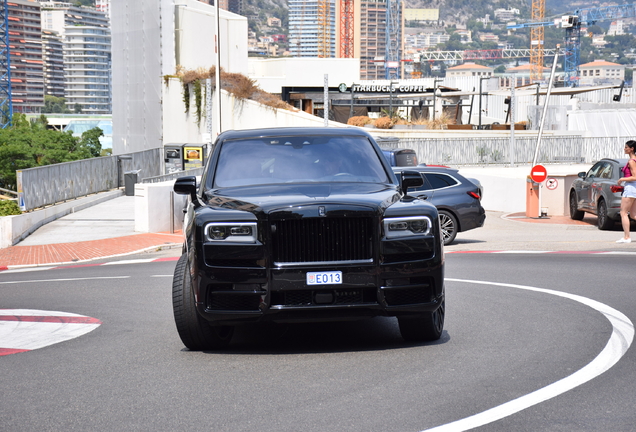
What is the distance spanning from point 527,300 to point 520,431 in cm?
478

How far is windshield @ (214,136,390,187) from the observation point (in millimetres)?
7645

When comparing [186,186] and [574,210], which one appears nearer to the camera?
[186,186]

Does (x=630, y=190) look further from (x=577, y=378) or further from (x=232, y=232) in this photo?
(x=232, y=232)

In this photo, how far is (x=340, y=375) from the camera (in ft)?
19.8

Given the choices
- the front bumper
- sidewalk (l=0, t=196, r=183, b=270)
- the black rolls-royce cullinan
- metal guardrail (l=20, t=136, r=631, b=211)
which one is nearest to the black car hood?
the black rolls-royce cullinan

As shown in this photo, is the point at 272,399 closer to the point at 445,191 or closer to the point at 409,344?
the point at 409,344

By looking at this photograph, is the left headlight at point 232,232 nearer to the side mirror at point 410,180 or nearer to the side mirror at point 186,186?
the side mirror at point 186,186

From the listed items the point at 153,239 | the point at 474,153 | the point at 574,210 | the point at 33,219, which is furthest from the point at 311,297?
the point at 474,153

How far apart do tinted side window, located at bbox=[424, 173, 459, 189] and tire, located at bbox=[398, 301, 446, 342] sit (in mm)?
10919

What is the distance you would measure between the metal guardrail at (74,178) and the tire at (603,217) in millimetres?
15573

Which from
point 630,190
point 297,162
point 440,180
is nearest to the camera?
point 297,162

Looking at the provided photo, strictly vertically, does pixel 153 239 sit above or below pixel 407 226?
below

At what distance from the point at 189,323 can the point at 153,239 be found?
45.6 ft

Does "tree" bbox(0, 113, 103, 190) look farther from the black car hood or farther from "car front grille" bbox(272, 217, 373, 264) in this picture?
"car front grille" bbox(272, 217, 373, 264)
